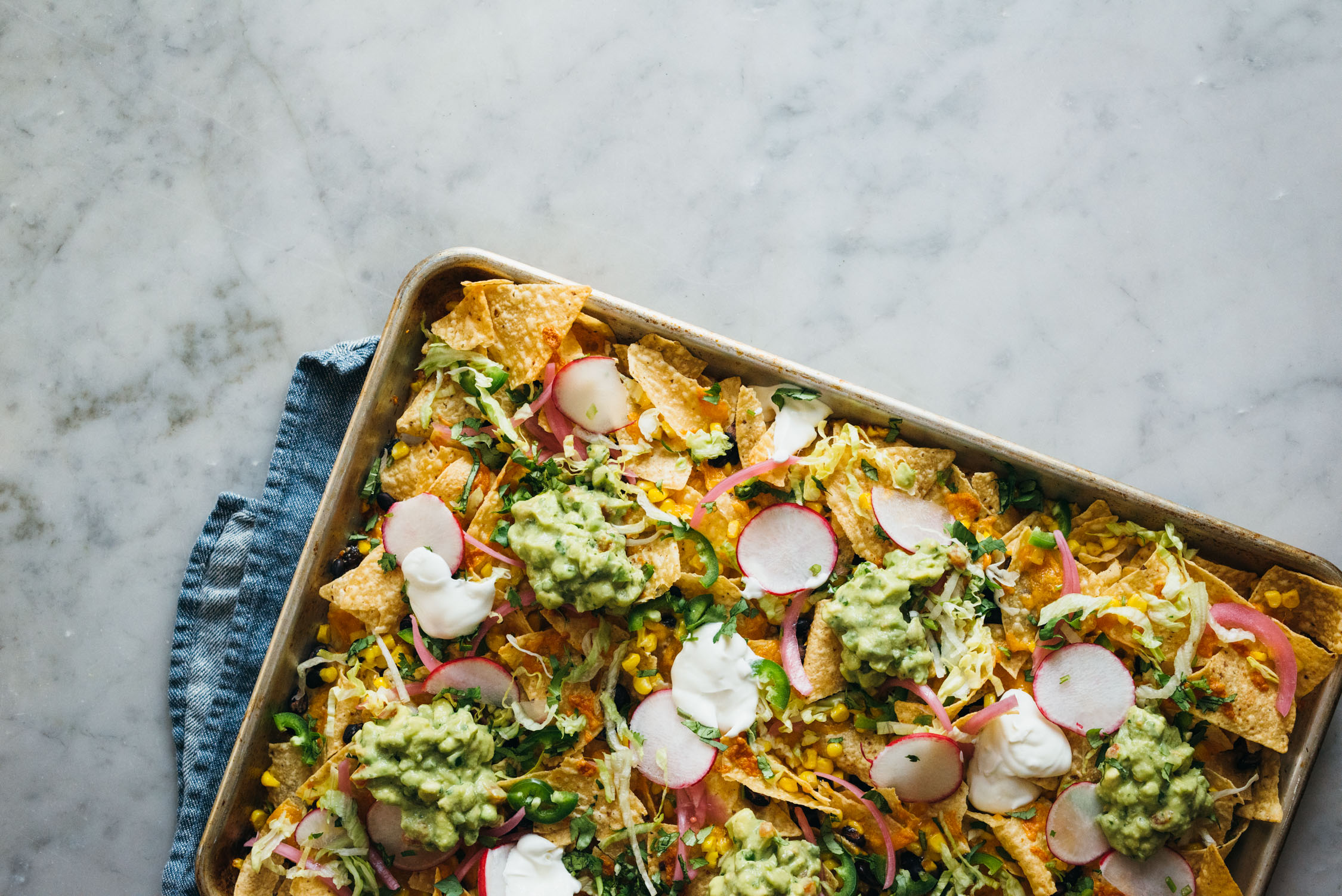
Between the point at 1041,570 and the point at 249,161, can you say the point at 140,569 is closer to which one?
the point at 249,161

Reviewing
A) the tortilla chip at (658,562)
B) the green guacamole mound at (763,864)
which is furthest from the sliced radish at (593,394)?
the green guacamole mound at (763,864)

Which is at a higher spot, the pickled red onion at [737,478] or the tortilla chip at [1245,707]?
the pickled red onion at [737,478]

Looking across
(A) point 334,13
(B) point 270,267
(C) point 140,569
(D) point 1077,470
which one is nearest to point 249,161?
(B) point 270,267

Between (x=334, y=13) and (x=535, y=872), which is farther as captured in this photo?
(x=334, y=13)

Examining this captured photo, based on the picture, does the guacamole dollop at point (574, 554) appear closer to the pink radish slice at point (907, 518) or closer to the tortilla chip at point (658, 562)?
the tortilla chip at point (658, 562)

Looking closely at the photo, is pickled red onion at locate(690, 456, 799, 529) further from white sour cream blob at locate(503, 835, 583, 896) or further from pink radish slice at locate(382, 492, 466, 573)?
white sour cream blob at locate(503, 835, 583, 896)

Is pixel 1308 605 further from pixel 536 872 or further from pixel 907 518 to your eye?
pixel 536 872
